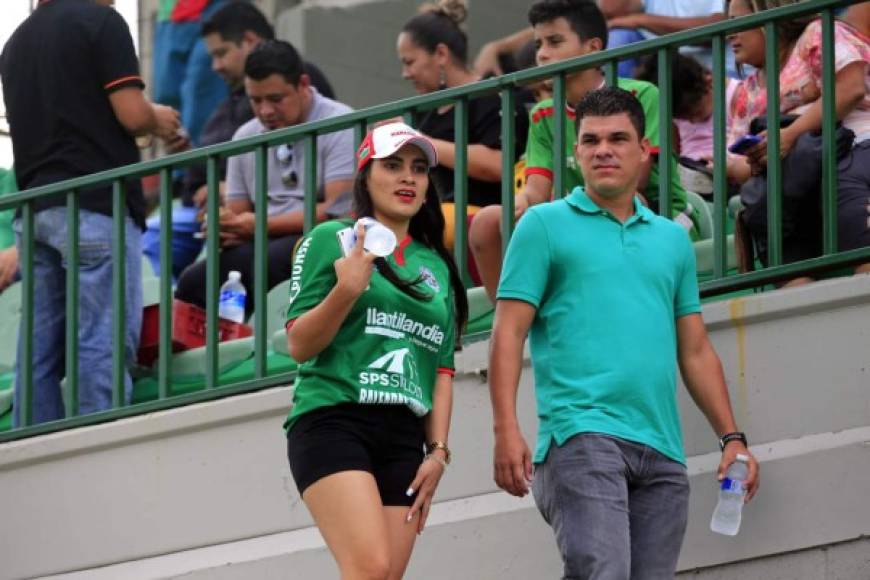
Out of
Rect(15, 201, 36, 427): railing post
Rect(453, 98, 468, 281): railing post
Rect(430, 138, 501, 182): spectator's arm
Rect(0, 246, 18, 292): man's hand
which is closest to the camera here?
Rect(453, 98, 468, 281): railing post

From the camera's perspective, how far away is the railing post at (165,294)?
7.92 m

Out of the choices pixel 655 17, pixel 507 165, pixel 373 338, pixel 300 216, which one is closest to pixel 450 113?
pixel 300 216

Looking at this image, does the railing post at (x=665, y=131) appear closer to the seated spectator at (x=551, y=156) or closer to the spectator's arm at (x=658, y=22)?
the seated spectator at (x=551, y=156)

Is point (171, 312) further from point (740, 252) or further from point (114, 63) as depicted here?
point (740, 252)

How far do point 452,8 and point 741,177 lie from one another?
277 cm

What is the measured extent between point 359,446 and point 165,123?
3280 mm

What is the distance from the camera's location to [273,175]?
8680mm

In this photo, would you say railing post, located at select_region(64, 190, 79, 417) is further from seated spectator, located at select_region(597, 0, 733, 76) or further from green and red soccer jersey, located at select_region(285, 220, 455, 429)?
seated spectator, located at select_region(597, 0, 733, 76)

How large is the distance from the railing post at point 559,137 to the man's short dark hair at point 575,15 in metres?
0.68

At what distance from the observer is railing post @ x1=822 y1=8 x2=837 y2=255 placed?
22.0 ft

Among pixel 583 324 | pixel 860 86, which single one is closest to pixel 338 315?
pixel 583 324

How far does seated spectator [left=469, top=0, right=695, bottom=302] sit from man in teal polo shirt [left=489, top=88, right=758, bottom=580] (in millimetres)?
1063

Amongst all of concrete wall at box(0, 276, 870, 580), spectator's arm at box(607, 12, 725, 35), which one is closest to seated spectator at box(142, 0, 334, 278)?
spectator's arm at box(607, 12, 725, 35)

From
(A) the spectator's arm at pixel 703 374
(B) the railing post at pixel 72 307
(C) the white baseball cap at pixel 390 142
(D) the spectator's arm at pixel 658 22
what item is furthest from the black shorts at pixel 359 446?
(D) the spectator's arm at pixel 658 22
